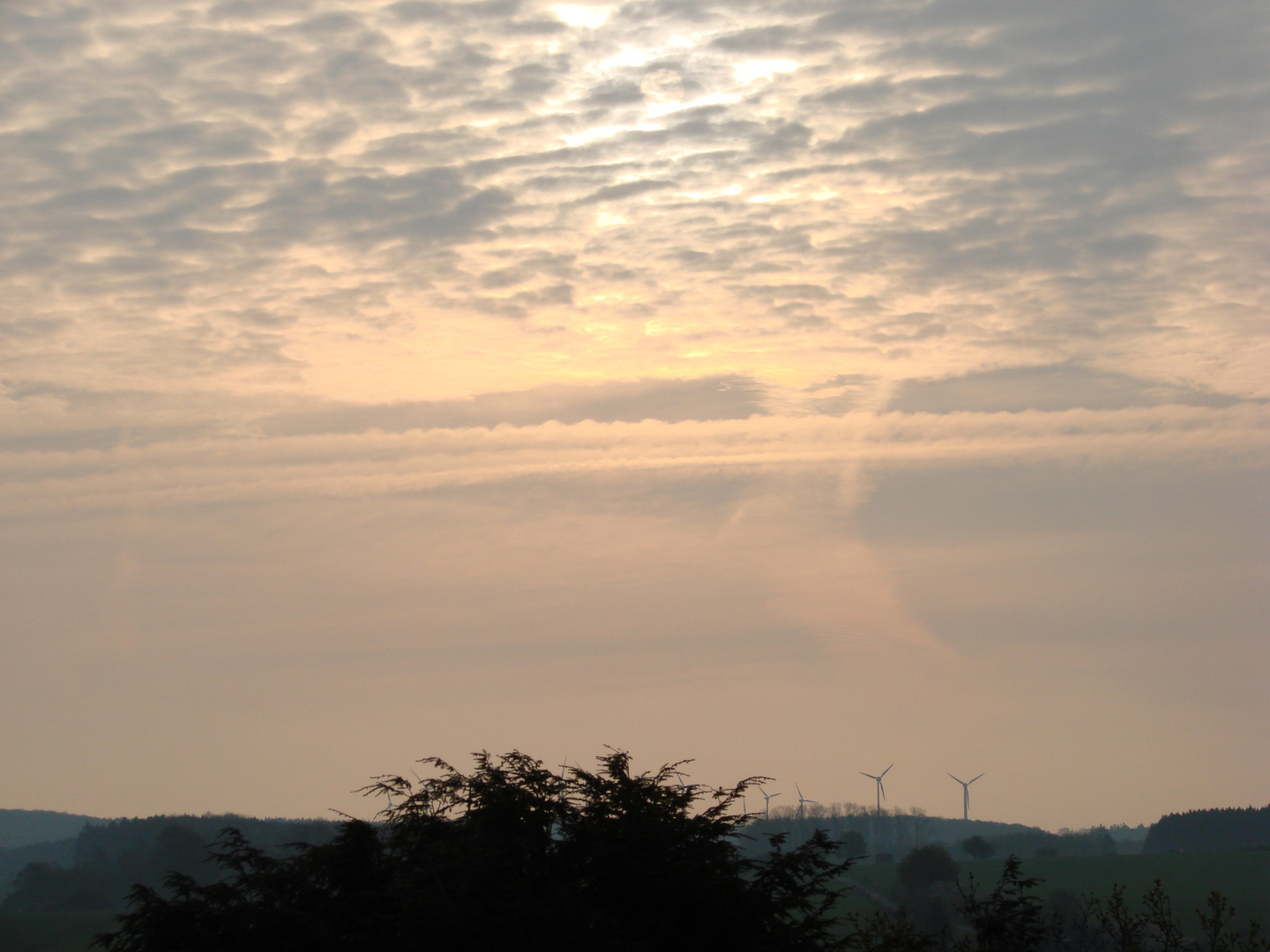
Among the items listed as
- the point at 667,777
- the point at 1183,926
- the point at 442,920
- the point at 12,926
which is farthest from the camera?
the point at 12,926

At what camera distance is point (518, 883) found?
118 ft

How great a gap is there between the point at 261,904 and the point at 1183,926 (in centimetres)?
13889

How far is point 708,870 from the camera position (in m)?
41.3

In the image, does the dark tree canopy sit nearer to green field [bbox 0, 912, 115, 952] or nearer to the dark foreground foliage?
the dark foreground foliage

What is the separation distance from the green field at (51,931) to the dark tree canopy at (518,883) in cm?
13664

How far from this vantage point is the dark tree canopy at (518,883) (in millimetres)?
35406

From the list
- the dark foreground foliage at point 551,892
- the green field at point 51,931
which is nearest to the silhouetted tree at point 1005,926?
the dark foreground foliage at point 551,892

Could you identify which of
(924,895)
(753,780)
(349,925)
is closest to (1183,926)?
(924,895)

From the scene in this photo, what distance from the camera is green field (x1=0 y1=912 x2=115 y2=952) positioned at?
168625mm

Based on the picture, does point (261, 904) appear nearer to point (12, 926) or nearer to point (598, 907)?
point (598, 907)

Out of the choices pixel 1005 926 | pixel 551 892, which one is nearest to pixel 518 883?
pixel 551 892

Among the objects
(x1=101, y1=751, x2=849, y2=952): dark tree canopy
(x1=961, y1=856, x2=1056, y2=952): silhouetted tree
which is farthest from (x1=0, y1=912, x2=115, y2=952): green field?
(x1=961, y1=856, x2=1056, y2=952): silhouetted tree

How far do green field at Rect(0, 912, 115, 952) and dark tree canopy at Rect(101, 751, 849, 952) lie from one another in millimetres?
136639

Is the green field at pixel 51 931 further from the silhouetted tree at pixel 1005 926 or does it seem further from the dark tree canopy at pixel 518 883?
the silhouetted tree at pixel 1005 926
